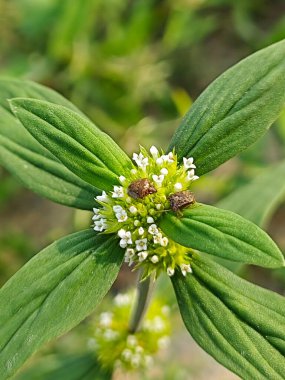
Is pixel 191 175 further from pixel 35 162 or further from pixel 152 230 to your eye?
pixel 35 162

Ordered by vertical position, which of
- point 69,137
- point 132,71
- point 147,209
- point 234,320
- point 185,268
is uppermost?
point 132,71

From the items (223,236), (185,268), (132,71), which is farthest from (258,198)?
(132,71)

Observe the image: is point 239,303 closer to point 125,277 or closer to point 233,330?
point 233,330

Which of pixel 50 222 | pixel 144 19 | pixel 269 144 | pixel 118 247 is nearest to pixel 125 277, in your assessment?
pixel 50 222

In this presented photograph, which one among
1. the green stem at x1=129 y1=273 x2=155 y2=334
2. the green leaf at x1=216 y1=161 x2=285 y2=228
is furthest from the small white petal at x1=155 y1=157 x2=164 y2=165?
the green leaf at x1=216 y1=161 x2=285 y2=228

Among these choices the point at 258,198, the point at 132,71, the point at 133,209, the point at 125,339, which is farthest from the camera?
the point at 132,71

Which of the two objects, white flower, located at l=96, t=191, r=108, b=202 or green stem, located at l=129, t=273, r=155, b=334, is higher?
white flower, located at l=96, t=191, r=108, b=202

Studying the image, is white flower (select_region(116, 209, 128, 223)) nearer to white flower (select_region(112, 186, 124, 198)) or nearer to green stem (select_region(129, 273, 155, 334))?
white flower (select_region(112, 186, 124, 198))
